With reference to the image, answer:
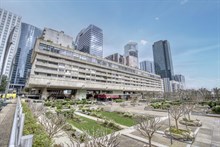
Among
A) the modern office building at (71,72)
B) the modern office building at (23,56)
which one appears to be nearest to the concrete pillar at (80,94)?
the modern office building at (71,72)

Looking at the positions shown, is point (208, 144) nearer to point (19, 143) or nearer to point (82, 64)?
point (19, 143)

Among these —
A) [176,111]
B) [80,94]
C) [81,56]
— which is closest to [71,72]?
[81,56]

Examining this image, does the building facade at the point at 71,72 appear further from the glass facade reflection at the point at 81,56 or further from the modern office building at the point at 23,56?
the modern office building at the point at 23,56

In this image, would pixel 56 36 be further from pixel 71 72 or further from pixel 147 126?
pixel 147 126

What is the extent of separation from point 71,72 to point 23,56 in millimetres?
105290

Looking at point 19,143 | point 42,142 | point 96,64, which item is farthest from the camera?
point 96,64

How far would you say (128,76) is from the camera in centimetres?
7719

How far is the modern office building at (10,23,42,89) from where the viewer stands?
109 m

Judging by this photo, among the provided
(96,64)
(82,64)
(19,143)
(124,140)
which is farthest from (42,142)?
(96,64)

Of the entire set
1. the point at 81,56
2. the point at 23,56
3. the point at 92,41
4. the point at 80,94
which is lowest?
the point at 80,94

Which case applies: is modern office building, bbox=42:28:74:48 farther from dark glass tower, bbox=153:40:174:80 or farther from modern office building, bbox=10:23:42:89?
dark glass tower, bbox=153:40:174:80

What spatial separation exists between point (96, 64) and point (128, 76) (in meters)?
28.0

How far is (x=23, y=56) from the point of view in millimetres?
119688

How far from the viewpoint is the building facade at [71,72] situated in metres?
39.9
